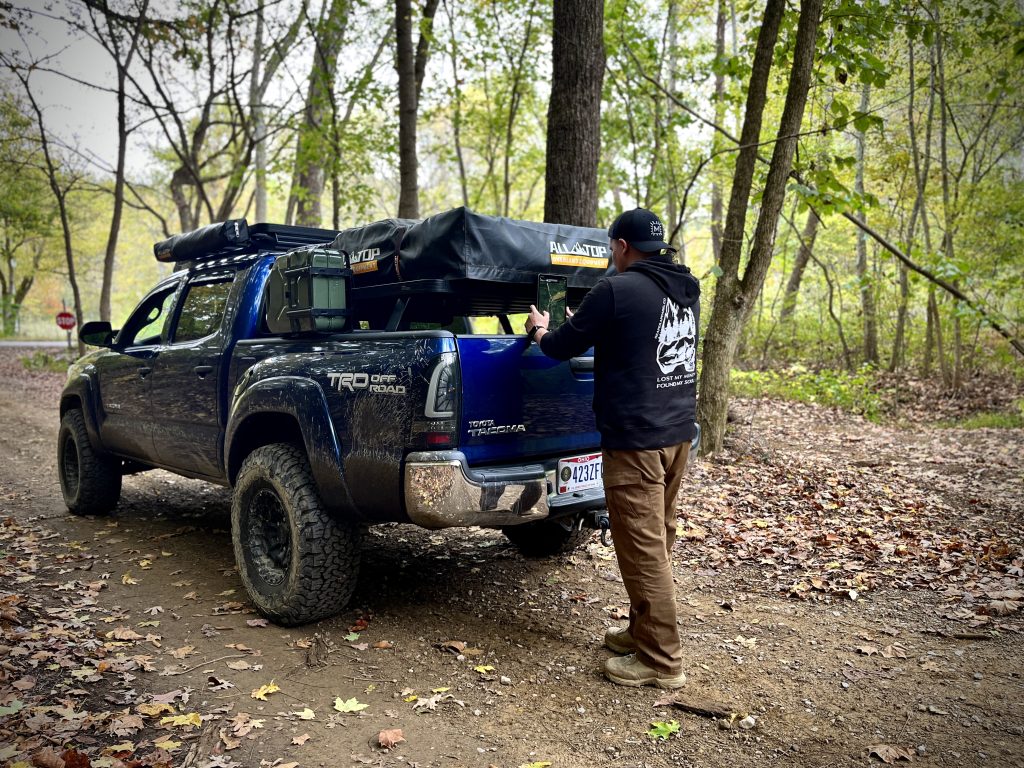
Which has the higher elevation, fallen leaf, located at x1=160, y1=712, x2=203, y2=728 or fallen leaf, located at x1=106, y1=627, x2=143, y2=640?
fallen leaf, located at x1=160, y1=712, x2=203, y2=728

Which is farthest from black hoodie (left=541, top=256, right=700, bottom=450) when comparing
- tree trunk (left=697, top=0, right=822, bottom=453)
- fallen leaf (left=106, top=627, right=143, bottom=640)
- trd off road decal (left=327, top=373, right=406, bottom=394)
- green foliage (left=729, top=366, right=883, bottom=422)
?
green foliage (left=729, top=366, right=883, bottom=422)

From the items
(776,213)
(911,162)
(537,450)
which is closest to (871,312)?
(911,162)

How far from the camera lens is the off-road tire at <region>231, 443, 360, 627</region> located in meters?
3.83

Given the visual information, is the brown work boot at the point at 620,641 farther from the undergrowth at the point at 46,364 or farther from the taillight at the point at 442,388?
the undergrowth at the point at 46,364

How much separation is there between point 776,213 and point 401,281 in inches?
187

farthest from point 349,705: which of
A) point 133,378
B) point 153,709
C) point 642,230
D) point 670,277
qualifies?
point 133,378

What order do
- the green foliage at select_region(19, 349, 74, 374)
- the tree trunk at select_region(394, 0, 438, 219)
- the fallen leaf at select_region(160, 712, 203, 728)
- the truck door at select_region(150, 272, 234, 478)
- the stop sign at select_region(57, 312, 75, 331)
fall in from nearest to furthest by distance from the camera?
1. the fallen leaf at select_region(160, 712, 203, 728)
2. the truck door at select_region(150, 272, 234, 478)
3. the tree trunk at select_region(394, 0, 438, 219)
4. the green foliage at select_region(19, 349, 74, 374)
5. the stop sign at select_region(57, 312, 75, 331)

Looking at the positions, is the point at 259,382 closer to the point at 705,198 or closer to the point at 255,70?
the point at 255,70

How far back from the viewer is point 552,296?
4.02 m

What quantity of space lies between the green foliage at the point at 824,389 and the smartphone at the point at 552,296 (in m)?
7.65

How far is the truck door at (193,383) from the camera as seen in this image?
4816mm

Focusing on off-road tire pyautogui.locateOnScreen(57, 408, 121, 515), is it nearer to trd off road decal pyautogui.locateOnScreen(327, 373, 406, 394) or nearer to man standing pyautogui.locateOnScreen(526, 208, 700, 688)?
trd off road decal pyautogui.locateOnScreen(327, 373, 406, 394)

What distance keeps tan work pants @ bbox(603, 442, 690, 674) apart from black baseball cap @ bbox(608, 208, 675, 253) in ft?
3.07

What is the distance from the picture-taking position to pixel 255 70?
17859 mm
